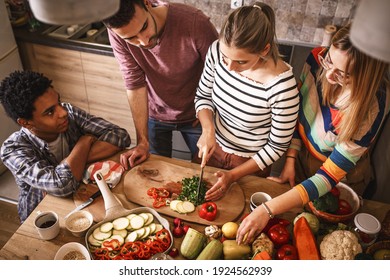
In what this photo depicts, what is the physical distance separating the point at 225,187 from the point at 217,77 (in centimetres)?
52

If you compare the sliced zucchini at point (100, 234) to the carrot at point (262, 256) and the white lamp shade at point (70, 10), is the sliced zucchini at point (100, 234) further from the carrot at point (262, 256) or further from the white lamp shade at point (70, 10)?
the white lamp shade at point (70, 10)

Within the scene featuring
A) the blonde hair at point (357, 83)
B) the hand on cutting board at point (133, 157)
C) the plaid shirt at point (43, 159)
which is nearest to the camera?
the blonde hair at point (357, 83)

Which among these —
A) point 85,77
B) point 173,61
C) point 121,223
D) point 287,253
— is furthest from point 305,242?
point 85,77

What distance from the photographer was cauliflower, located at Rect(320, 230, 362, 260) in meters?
1.36

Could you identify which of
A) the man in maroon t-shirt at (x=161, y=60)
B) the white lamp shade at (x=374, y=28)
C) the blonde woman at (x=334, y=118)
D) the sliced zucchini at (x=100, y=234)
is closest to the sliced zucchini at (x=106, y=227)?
the sliced zucchini at (x=100, y=234)

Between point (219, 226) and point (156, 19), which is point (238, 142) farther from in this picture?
point (156, 19)

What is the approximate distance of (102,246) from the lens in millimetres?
1467

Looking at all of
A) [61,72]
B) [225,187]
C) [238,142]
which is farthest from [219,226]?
[61,72]

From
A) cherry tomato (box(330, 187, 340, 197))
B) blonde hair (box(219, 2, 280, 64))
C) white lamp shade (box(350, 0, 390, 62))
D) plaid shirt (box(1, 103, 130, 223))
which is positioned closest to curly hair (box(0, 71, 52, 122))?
plaid shirt (box(1, 103, 130, 223))

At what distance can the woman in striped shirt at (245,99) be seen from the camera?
149 cm

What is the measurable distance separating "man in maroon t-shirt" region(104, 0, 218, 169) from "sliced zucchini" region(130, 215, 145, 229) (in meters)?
0.36

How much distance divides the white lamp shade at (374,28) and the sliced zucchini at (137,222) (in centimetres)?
→ 115

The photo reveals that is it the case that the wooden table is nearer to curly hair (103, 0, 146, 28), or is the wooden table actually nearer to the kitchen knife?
the kitchen knife

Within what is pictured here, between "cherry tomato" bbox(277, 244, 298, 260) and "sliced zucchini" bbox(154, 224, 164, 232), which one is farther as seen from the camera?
"sliced zucchini" bbox(154, 224, 164, 232)
